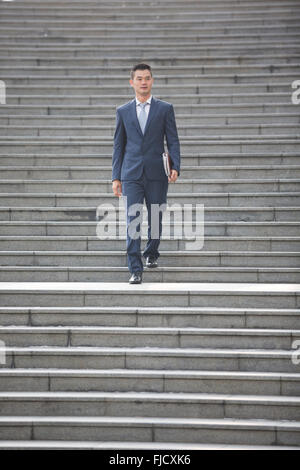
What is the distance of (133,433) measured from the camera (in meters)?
5.90

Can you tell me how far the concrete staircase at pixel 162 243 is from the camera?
6.09 meters

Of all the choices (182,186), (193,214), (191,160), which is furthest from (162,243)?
(191,160)

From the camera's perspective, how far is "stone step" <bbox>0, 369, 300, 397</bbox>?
6203 millimetres

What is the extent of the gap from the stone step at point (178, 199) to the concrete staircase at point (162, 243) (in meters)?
0.02

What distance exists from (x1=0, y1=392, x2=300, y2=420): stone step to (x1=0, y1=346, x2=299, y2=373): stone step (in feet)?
0.99

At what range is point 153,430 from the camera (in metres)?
5.89

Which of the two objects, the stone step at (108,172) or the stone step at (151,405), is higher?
the stone step at (108,172)

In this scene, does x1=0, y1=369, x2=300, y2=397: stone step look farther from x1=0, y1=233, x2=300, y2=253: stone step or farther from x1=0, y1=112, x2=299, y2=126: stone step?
x1=0, y1=112, x2=299, y2=126: stone step

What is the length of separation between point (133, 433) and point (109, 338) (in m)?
1.05

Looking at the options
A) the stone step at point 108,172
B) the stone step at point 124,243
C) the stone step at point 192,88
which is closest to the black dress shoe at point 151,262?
the stone step at point 124,243
